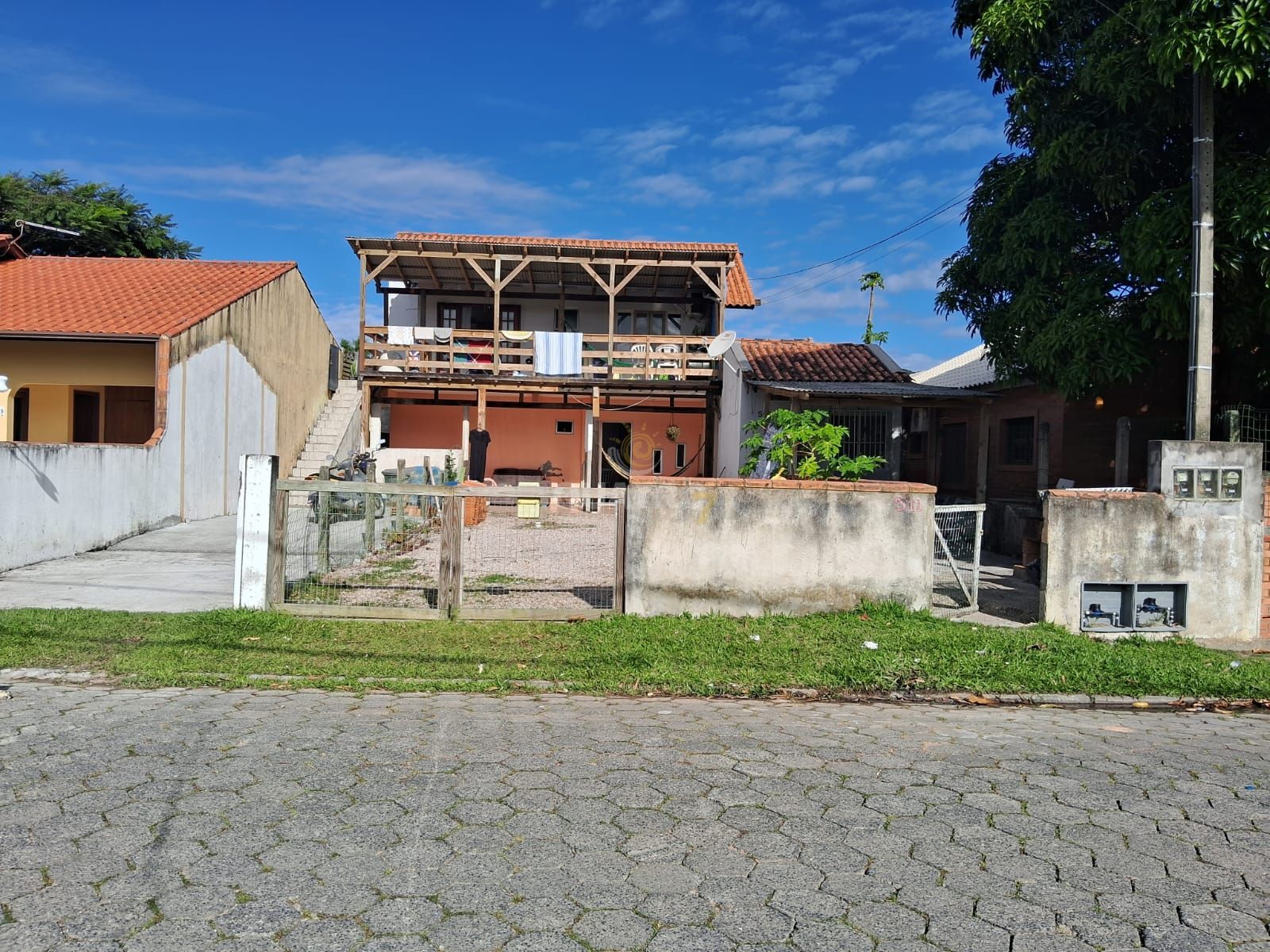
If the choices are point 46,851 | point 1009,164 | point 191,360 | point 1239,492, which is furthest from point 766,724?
point 191,360

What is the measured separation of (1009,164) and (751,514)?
29.9ft

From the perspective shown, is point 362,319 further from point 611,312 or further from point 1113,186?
point 1113,186

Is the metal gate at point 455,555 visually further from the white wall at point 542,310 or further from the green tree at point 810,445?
the white wall at point 542,310

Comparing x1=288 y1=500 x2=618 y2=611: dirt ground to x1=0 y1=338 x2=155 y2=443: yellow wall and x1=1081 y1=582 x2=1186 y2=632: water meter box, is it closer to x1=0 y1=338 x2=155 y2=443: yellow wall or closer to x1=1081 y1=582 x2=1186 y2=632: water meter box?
x1=1081 y1=582 x2=1186 y2=632: water meter box

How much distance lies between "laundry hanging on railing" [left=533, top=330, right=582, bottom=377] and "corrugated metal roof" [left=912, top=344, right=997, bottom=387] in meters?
8.11

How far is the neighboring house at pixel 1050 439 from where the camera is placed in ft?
48.2

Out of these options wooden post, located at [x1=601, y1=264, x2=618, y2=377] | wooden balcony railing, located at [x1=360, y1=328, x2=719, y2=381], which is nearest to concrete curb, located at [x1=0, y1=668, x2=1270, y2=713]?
wooden balcony railing, located at [x1=360, y1=328, x2=719, y2=381]

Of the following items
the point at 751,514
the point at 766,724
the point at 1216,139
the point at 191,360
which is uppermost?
the point at 1216,139

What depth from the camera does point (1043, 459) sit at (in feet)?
55.7

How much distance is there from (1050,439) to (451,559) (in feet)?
46.2

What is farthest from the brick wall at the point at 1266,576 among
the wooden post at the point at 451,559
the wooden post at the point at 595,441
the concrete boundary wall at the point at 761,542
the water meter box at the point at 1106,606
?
the wooden post at the point at 595,441

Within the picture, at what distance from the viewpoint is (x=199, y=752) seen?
4.36m

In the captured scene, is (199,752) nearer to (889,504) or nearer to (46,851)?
(46,851)

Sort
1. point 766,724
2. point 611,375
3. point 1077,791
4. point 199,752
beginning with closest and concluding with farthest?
point 1077,791 → point 199,752 → point 766,724 → point 611,375
